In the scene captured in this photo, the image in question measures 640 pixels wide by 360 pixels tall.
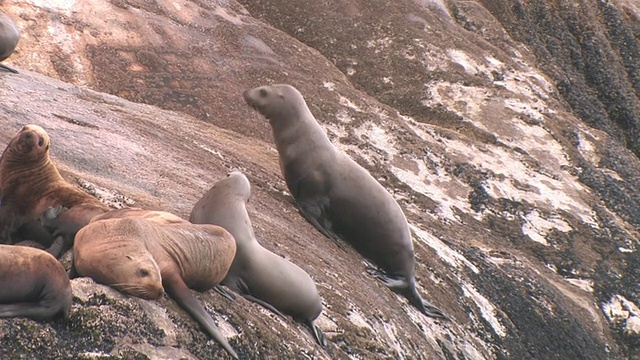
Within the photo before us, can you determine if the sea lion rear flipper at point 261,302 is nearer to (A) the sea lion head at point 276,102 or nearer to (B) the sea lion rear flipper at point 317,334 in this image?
(B) the sea lion rear flipper at point 317,334

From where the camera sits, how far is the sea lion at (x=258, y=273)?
23.8 ft

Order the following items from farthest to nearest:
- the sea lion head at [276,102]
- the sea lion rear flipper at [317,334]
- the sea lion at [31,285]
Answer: the sea lion head at [276,102], the sea lion rear flipper at [317,334], the sea lion at [31,285]

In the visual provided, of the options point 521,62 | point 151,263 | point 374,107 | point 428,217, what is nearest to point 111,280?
point 151,263

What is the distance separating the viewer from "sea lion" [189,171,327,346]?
7242mm

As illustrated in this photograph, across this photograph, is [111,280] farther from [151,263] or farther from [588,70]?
[588,70]

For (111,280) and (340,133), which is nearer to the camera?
(111,280)

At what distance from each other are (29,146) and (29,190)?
1.00ft

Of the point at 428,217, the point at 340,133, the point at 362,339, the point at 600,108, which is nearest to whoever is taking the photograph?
the point at 362,339

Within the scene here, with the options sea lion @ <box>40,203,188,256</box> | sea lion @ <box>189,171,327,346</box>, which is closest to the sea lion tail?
sea lion @ <box>189,171,327,346</box>

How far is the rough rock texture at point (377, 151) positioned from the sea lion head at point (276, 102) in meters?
0.74

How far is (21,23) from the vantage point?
15.1 metres

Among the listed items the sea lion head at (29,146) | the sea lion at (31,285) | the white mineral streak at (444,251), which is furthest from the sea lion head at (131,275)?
the white mineral streak at (444,251)

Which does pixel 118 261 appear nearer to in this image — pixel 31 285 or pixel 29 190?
pixel 31 285

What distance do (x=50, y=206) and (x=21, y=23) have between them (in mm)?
9106
